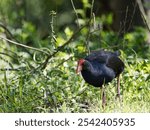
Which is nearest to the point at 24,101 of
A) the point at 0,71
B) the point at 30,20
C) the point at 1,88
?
the point at 1,88

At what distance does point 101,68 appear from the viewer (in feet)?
19.7

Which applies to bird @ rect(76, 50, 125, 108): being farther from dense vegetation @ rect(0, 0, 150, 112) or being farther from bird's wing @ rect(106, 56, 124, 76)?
dense vegetation @ rect(0, 0, 150, 112)

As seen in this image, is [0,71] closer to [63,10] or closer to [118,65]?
[118,65]

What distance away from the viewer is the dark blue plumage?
232 inches

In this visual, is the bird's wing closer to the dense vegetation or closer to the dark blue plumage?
the dark blue plumage

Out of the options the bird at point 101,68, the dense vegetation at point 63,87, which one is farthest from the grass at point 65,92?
the bird at point 101,68

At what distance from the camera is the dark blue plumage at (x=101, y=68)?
232 inches

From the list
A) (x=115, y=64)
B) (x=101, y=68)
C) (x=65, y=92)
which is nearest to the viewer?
(x=101, y=68)

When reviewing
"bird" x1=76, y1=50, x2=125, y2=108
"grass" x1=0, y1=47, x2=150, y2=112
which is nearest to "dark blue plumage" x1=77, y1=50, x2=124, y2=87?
"bird" x1=76, y1=50, x2=125, y2=108

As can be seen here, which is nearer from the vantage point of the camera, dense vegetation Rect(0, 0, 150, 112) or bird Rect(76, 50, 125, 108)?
bird Rect(76, 50, 125, 108)

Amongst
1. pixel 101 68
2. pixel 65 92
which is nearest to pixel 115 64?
pixel 101 68

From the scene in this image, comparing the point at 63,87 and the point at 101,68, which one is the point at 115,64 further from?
the point at 63,87

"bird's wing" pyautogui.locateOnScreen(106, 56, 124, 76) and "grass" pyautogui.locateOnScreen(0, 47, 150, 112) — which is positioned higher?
"bird's wing" pyautogui.locateOnScreen(106, 56, 124, 76)

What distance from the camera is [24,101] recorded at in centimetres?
629
